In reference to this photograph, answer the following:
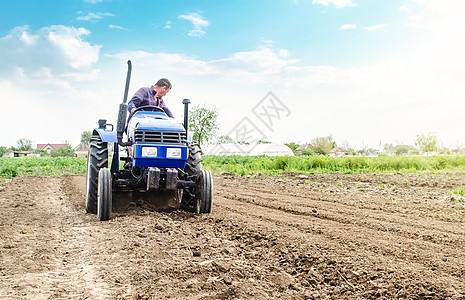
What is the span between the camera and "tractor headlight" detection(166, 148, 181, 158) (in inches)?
243

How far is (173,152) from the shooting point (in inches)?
244

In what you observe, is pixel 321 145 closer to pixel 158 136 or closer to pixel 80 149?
pixel 80 149

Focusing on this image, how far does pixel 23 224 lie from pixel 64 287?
321 centimetres

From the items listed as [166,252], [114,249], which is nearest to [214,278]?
[166,252]

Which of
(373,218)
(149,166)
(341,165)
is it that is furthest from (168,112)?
(341,165)

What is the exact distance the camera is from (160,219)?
6.24 m

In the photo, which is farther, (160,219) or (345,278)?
(160,219)

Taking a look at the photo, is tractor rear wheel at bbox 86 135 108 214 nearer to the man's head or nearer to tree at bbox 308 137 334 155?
the man's head

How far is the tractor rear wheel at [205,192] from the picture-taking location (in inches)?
259

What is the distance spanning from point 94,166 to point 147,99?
5.18ft

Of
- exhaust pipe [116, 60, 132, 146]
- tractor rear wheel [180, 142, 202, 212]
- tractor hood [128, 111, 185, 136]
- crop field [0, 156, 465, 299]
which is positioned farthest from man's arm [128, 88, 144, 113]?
crop field [0, 156, 465, 299]

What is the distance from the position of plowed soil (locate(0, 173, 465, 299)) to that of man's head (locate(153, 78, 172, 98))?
2.15 metres

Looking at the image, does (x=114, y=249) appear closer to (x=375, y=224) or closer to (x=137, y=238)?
(x=137, y=238)

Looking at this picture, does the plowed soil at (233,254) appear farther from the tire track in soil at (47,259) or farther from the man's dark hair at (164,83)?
the man's dark hair at (164,83)
